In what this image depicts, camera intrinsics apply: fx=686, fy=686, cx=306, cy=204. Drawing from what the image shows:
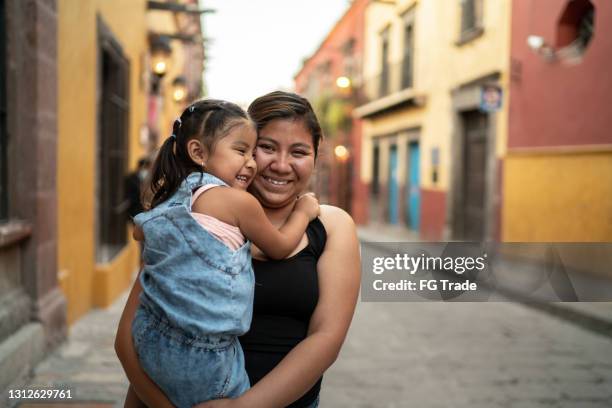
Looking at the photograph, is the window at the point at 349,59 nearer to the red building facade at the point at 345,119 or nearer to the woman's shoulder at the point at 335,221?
the red building facade at the point at 345,119

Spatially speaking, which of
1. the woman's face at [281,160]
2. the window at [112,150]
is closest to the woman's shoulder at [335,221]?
the woman's face at [281,160]

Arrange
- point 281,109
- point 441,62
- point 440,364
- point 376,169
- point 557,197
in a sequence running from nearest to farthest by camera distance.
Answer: point 281,109
point 440,364
point 557,197
point 441,62
point 376,169

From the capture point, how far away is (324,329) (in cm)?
175

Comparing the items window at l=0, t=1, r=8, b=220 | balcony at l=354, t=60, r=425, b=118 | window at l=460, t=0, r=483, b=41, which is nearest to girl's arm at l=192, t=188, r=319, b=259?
window at l=0, t=1, r=8, b=220

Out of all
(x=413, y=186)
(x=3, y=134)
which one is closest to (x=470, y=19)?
(x=413, y=186)

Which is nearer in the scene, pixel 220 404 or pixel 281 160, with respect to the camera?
pixel 220 404

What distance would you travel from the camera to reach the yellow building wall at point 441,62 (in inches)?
460

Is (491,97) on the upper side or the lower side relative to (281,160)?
upper

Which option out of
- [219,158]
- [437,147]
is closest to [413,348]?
[219,158]

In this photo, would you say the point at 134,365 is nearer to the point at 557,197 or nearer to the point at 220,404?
the point at 220,404

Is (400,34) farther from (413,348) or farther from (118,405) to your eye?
(118,405)

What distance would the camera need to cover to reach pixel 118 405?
12.9 feet

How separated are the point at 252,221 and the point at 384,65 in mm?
18872

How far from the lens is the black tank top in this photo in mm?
1765
